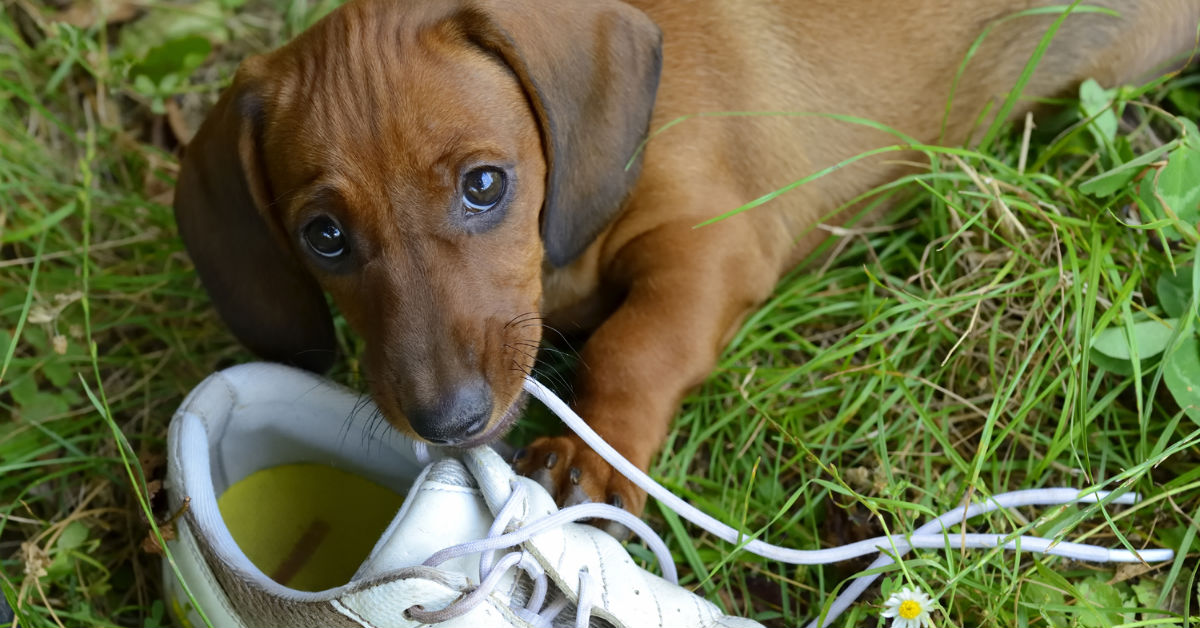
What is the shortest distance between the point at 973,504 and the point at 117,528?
2.17m

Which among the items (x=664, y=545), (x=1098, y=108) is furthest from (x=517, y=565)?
(x=1098, y=108)

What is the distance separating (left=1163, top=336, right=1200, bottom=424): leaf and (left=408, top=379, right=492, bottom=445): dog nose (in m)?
1.65

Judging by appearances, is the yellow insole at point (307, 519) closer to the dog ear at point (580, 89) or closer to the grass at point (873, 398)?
the grass at point (873, 398)

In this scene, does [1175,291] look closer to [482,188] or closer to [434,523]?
[482,188]

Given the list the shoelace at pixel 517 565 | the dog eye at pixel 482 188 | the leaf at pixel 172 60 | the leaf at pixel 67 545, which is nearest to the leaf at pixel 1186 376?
the shoelace at pixel 517 565

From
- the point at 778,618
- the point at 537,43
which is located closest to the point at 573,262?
the point at 537,43

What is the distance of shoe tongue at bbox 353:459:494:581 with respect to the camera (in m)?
1.79

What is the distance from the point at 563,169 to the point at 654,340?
487 millimetres

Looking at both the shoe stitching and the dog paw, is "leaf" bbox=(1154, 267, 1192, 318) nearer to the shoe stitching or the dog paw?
the dog paw

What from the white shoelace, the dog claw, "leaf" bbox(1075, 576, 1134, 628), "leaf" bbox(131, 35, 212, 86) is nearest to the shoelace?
the white shoelace

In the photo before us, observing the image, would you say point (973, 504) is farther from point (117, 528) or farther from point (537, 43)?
point (117, 528)

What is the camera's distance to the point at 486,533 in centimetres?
190

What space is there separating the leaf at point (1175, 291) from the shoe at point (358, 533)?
1.34 m

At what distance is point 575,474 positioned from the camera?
2.17 metres
